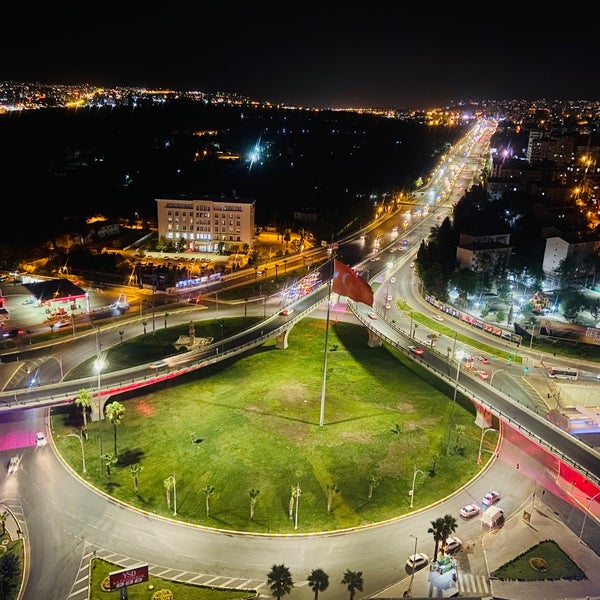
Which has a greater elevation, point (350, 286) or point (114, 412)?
point (350, 286)

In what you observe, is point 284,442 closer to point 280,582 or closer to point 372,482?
point 372,482

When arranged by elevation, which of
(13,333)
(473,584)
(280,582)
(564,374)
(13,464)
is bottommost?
(473,584)

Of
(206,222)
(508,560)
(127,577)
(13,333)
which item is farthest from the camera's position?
(206,222)

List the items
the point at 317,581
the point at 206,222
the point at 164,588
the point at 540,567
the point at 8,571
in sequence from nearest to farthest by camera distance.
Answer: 1. the point at 164,588
2. the point at 317,581
3. the point at 8,571
4. the point at 540,567
5. the point at 206,222

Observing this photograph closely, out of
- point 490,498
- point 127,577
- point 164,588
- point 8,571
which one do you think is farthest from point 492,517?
point 8,571

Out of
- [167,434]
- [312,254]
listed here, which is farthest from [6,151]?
[167,434]

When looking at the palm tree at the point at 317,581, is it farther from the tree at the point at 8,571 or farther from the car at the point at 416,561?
the tree at the point at 8,571

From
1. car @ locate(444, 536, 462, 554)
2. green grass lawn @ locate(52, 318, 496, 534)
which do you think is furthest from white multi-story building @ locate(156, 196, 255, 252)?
car @ locate(444, 536, 462, 554)

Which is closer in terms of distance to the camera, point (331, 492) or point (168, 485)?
point (168, 485)

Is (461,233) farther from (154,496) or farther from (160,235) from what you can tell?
(154,496)
